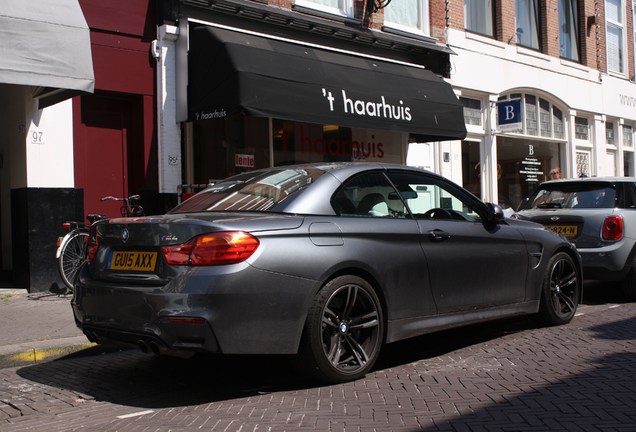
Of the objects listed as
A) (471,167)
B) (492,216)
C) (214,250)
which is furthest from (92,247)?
(471,167)

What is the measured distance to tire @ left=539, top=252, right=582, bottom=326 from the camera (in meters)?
6.42

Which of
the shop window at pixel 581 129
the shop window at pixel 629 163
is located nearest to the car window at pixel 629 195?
the shop window at pixel 581 129

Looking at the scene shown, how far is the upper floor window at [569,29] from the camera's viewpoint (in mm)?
18906

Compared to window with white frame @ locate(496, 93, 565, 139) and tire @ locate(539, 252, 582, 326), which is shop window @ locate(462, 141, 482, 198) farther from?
tire @ locate(539, 252, 582, 326)

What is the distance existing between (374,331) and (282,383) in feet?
2.54

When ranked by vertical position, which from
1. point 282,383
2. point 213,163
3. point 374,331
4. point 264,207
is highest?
point 213,163

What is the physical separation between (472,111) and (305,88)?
6515 mm

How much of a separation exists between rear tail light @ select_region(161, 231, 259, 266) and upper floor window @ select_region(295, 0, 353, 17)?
888 centimetres

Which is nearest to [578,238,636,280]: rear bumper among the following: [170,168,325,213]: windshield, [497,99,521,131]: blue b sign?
[170,168,325,213]: windshield

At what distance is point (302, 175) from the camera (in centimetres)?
504

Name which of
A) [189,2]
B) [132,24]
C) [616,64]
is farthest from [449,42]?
[616,64]

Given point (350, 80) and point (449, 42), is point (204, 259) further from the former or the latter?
point (449, 42)

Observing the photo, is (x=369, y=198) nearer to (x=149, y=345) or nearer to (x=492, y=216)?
(x=492, y=216)

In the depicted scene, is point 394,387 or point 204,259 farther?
point 394,387
